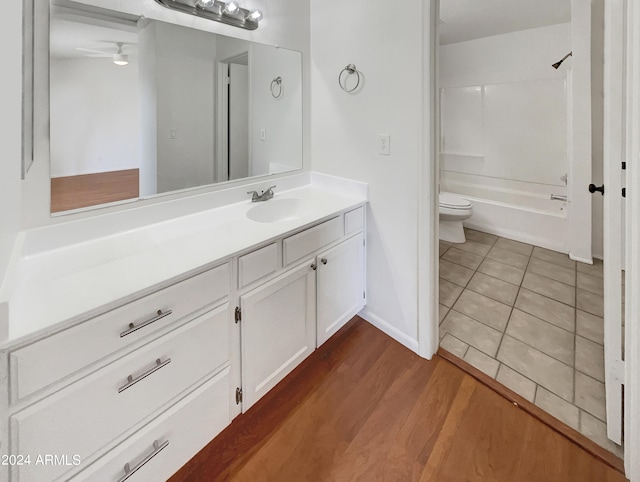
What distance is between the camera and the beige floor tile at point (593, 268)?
2752 mm

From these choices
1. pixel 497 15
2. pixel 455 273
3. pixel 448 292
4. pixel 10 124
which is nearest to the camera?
pixel 10 124

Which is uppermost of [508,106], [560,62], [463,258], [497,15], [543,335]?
[497,15]

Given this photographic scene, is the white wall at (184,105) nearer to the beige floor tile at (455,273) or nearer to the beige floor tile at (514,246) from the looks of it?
the beige floor tile at (455,273)

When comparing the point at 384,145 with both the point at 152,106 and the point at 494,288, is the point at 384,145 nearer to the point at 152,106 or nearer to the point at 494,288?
the point at 152,106

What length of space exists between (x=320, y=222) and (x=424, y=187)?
0.57 meters

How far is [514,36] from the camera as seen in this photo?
3457 millimetres

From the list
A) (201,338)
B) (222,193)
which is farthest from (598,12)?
(201,338)

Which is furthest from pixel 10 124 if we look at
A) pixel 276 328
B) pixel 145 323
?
pixel 276 328

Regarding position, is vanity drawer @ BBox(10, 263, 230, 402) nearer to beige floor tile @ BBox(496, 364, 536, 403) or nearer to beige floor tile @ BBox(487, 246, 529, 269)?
beige floor tile @ BBox(496, 364, 536, 403)

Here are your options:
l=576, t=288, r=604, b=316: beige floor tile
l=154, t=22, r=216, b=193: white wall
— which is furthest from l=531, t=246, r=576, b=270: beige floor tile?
l=154, t=22, r=216, b=193: white wall

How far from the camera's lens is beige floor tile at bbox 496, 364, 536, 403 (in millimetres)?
1562

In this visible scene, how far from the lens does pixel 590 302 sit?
7.60 ft

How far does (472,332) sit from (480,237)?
77.2 inches

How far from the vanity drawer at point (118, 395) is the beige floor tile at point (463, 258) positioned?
2433 mm
